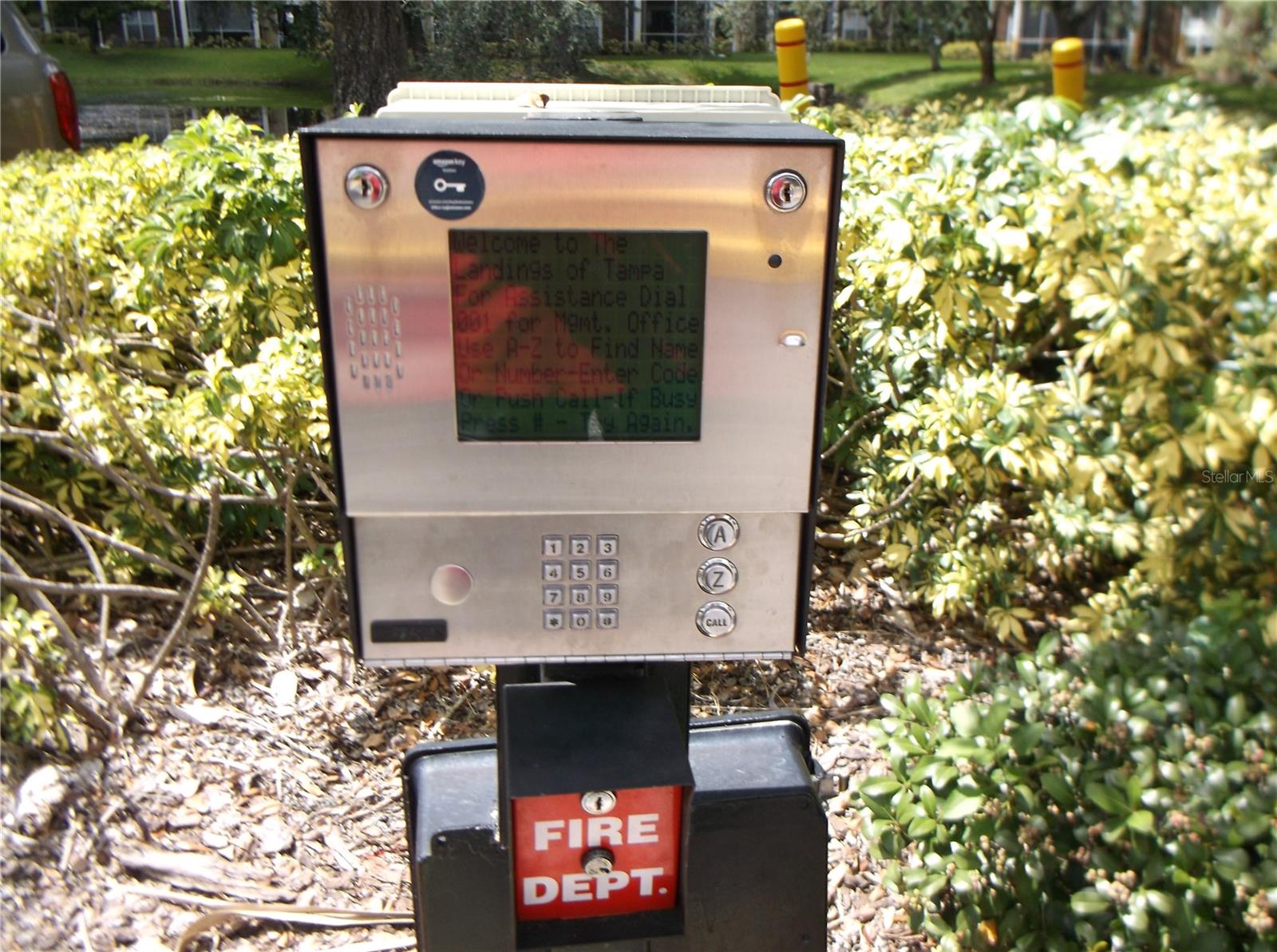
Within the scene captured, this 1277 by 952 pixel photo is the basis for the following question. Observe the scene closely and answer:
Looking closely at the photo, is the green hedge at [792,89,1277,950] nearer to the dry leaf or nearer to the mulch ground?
the mulch ground

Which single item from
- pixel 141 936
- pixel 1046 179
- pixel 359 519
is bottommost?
pixel 141 936

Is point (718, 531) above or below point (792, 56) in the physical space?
below

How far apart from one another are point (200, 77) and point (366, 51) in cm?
81

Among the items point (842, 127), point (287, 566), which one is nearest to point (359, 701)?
point (287, 566)

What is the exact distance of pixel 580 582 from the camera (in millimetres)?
1291

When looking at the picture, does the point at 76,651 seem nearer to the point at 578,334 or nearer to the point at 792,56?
the point at 578,334

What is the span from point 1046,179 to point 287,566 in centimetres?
239

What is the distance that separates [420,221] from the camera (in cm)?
115

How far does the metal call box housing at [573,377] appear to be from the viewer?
1146mm

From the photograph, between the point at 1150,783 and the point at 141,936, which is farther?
the point at 141,936

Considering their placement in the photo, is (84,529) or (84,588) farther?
(84,529)

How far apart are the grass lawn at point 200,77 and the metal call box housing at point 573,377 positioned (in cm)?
189

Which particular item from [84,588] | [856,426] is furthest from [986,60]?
[84,588]

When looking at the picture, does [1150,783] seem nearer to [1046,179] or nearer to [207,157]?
[1046,179]
